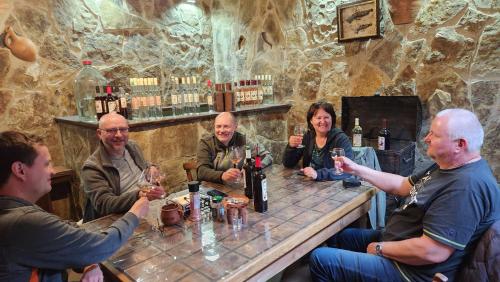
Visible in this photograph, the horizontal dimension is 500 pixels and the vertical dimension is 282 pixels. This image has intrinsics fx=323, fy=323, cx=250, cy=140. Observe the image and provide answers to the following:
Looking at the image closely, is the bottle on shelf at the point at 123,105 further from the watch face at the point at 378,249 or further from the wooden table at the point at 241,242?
the watch face at the point at 378,249

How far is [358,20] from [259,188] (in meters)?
2.27

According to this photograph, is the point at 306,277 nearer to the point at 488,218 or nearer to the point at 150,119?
the point at 488,218

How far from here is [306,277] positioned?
1524 millimetres

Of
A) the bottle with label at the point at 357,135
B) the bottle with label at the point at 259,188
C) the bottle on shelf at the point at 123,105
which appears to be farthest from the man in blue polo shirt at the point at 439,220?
the bottle on shelf at the point at 123,105

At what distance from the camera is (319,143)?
227 centimetres

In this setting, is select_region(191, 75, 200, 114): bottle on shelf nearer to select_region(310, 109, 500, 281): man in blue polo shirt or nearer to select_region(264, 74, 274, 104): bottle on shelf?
select_region(264, 74, 274, 104): bottle on shelf

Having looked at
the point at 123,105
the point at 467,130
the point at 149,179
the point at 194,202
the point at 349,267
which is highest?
the point at 123,105

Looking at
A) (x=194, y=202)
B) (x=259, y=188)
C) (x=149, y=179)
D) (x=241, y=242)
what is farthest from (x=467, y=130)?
(x=149, y=179)

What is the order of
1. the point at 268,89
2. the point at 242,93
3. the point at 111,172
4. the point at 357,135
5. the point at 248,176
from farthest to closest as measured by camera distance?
the point at 268,89
the point at 242,93
the point at 357,135
the point at 111,172
the point at 248,176

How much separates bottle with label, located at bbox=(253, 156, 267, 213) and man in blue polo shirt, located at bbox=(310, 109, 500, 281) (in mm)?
326

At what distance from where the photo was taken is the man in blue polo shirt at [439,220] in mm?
1204

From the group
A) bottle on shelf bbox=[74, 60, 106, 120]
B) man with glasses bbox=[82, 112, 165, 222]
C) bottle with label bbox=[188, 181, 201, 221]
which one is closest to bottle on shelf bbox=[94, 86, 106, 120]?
bottle on shelf bbox=[74, 60, 106, 120]

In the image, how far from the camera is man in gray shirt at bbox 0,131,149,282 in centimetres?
95

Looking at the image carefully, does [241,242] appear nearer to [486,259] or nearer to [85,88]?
[486,259]
